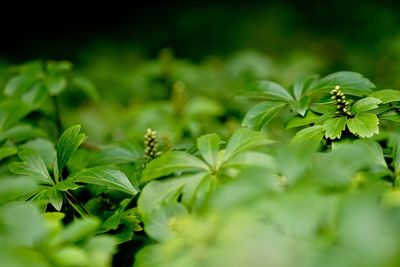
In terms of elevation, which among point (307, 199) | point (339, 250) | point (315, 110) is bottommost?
point (339, 250)

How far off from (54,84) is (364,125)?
1.50 meters

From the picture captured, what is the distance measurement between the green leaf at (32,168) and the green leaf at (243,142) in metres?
0.63

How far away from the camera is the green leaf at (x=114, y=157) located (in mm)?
1923

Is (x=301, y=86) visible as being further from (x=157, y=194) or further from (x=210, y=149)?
(x=157, y=194)

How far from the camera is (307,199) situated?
1131 millimetres

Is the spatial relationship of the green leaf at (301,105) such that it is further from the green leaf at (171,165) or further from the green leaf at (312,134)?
the green leaf at (171,165)

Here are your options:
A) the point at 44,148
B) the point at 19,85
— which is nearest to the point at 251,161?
the point at 44,148

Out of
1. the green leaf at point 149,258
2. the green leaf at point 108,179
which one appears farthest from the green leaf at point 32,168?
the green leaf at point 149,258

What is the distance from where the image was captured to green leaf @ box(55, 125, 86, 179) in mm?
1705

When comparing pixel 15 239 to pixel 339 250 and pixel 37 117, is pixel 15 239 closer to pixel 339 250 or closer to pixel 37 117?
pixel 339 250

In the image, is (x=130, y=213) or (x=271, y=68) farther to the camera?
(x=271, y=68)

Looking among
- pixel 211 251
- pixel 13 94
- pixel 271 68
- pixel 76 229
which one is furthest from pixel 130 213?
pixel 271 68

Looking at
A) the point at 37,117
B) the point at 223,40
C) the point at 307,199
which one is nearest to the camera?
the point at 307,199

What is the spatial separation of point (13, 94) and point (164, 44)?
378cm
